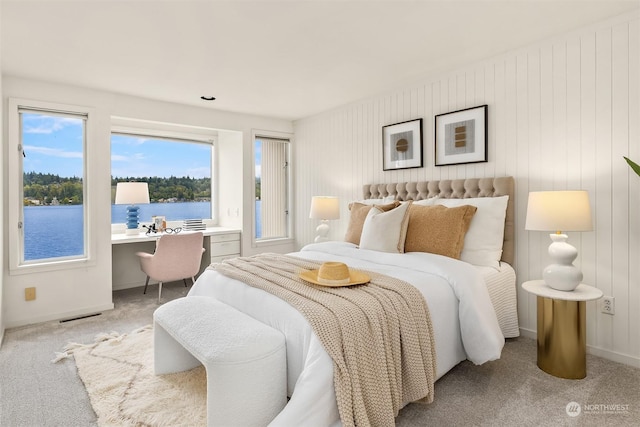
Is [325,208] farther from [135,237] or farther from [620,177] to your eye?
[620,177]

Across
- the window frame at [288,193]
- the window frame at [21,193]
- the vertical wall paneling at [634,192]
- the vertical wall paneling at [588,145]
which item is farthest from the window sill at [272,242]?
the vertical wall paneling at [634,192]

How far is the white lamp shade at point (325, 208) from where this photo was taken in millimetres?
4297

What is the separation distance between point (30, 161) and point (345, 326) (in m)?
3.68

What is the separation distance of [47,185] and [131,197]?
85 cm

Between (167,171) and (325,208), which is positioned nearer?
(325,208)

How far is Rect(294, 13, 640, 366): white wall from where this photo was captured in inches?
95.9

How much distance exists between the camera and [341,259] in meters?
2.96

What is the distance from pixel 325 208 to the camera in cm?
430

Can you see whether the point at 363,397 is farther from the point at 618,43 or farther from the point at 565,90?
the point at 618,43

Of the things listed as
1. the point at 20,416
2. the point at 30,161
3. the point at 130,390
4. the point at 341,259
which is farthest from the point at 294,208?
the point at 20,416

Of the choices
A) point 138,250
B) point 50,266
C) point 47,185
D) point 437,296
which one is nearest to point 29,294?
point 50,266

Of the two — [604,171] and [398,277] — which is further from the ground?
[604,171]

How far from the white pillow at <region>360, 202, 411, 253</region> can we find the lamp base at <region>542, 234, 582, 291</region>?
1037mm

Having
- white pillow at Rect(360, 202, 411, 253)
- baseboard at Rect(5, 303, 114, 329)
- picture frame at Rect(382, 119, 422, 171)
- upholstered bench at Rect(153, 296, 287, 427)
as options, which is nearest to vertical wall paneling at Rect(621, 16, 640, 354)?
white pillow at Rect(360, 202, 411, 253)
